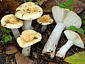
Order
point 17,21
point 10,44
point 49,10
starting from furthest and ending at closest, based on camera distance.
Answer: point 49,10 → point 10,44 → point 17,21

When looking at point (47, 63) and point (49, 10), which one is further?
point (49, 10)

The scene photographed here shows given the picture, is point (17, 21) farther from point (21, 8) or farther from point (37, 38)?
point (37, 38)

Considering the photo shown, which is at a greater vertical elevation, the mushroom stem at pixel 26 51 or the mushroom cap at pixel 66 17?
the mushroom cap at pixel 66 17

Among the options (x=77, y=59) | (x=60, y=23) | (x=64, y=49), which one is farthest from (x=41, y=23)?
(x=77, y=59)

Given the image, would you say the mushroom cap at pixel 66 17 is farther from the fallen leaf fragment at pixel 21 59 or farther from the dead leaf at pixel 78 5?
the fallen leaf fragment at pixel 21 59

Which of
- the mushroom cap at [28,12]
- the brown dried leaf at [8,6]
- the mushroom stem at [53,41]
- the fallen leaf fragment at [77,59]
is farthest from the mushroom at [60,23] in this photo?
the brown dried leaf at [8,6]

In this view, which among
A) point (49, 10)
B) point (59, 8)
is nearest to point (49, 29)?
point (49, 10)

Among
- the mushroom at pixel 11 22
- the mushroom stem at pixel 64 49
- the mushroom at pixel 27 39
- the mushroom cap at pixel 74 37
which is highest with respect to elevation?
the mushroom at pixel 11 22

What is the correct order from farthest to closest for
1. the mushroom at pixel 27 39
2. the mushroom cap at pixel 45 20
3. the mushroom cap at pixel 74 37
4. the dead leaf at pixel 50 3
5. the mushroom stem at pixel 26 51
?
1. the dead leaf at pixel 50 3
2. the mushroom cap at pixel 45 20
3. the mushroom stem at pixel 26 51
4. the mushroom cap at pixel 74 37
5. the mushroom at pixel 27 39
